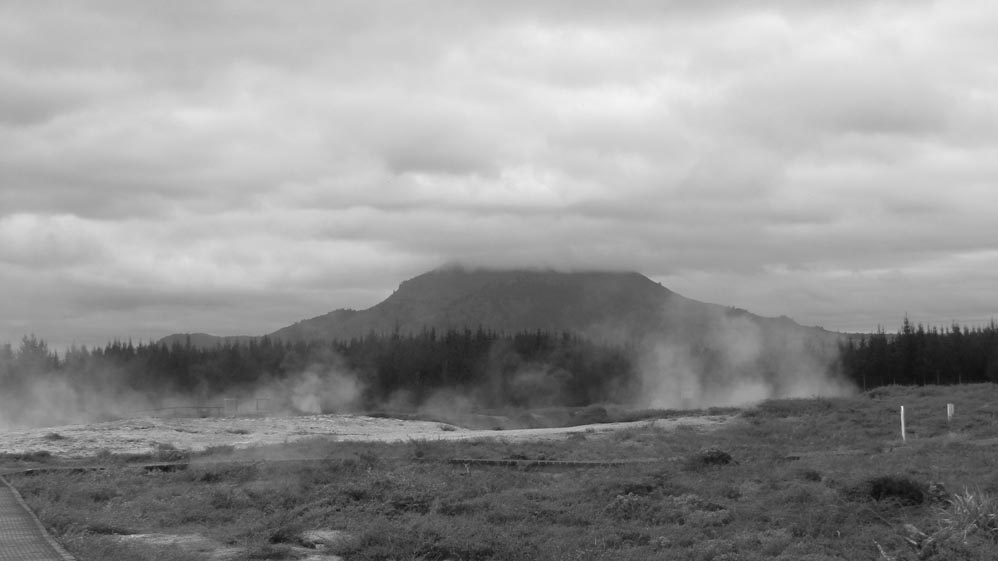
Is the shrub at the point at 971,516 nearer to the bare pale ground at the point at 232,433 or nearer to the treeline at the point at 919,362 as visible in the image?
the bare pale ground at the point at 232,433

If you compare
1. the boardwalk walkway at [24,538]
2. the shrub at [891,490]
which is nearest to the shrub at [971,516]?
the shrub at [891,490]

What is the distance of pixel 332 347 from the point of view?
90250 millimetres

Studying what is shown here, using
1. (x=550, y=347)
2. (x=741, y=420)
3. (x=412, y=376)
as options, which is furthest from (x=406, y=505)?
(x=550, y=347)

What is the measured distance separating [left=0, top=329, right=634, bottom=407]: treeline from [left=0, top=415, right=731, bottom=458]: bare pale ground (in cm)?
2906

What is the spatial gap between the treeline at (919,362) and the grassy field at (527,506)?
50338 millimetres

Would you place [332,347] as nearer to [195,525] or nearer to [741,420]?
[741,420]

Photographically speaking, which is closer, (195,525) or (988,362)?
(195,525)

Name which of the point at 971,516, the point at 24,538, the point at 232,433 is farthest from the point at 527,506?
the point at 232,433

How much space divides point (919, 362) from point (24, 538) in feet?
246

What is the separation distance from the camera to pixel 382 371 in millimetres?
80625

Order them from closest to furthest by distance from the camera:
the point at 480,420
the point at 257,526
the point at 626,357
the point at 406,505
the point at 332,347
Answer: the point at 257,526 → the point at 406,505 → the point at 480,420 → the point at 626,357 → the point at 332,347

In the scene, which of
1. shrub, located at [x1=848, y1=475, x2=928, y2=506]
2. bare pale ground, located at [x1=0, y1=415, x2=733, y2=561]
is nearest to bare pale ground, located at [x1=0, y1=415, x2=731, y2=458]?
bare pale ground, located at [x1=0, y1=415, x2=733, y2=561]

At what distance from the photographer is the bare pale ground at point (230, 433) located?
32.8 m

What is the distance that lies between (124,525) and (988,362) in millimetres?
75332
